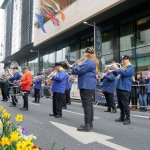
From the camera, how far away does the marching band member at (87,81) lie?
6094 millimetres

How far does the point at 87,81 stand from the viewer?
622 centimetres

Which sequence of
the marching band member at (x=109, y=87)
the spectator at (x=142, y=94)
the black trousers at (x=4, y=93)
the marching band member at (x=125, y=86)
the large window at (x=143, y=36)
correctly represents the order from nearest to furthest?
the marching band member at (x=125, y=86), the marching band member at (x=109, y=87), the spectator at (x=142, y=94), the black trousers at (x=4, y=93), the large window at (x=143, y=36)

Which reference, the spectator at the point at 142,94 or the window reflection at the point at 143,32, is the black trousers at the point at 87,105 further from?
the window reflection at the point at 143,32

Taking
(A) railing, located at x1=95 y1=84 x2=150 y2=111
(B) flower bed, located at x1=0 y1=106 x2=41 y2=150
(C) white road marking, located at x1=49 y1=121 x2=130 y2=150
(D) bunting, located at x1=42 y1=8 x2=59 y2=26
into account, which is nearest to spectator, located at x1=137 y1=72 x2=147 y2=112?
(A) railing, located at x1=95 y1=84 x2=150 y2=111

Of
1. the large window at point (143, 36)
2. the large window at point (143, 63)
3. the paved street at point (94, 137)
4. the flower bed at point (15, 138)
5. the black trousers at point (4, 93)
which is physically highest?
A: the large window at point (143, 36)

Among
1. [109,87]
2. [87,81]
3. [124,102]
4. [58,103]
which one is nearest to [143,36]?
[109,87]

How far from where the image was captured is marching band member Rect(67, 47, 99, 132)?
6.09 metres

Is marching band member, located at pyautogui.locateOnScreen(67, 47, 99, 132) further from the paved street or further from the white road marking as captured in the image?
the paved street

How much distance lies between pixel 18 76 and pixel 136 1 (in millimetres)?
11955

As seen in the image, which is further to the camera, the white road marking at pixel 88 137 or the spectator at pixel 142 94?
the spectator at pixel 142 94

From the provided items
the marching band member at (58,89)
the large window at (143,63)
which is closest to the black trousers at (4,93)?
the marching band member at (58,89)

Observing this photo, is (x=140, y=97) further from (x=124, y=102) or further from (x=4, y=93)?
(x=4, y=93)

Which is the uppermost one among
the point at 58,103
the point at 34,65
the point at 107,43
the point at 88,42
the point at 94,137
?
the point at 88,42

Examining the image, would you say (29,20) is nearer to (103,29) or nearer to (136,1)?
(103,29)
